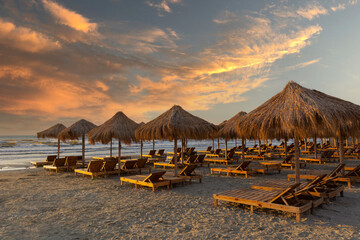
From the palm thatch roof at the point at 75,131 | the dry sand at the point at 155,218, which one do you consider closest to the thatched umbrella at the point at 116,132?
the palm thatch roof at the point at 75,131

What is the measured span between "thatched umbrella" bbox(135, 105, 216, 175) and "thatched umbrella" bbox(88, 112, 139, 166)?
228 cm

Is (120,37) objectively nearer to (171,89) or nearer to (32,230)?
(171,89)

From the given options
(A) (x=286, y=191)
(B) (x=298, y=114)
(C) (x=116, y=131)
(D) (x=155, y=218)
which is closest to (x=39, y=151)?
(C) (x=116, y=131)

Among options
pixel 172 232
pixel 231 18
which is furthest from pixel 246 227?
pixel 231 18

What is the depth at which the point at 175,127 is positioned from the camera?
8070 mm

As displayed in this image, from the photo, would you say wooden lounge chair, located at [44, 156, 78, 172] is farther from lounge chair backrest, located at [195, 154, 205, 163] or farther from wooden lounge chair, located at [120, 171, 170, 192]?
lounge chair backrest, located at [195, 154, 205, 163]

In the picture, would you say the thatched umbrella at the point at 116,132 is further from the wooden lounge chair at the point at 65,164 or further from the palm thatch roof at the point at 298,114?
the palm thatch roof at the point at 298,114

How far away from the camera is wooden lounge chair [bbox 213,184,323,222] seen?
4.45m

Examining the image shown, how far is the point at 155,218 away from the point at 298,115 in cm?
365

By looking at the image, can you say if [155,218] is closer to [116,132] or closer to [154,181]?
A: [154,181]

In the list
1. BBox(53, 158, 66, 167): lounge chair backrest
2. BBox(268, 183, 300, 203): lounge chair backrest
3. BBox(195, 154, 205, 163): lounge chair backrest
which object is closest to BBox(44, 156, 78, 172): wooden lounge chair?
BBox(53, 158, 66, 167): lounge chair backrest

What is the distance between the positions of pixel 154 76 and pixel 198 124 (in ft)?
29.6

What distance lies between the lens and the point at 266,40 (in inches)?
Answer: 508

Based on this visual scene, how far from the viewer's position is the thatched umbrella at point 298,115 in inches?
193
